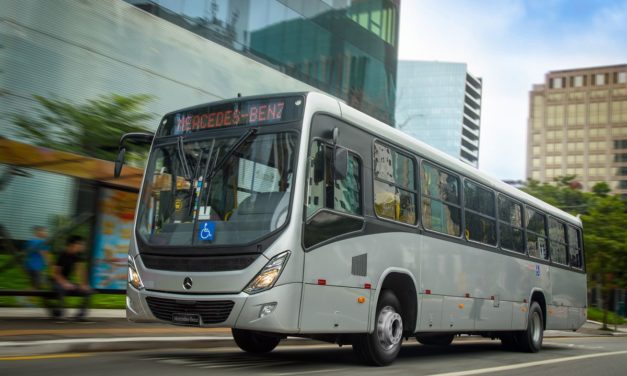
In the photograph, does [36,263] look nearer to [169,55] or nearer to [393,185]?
[393,185]

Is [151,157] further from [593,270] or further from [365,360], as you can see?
[593,270]

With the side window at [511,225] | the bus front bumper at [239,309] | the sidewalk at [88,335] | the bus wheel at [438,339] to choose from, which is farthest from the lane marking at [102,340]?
the side window at [511,225]

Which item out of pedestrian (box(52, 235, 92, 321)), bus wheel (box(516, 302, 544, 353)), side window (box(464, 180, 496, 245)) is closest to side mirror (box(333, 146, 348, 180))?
side window (box(464, 180, 496, 245))

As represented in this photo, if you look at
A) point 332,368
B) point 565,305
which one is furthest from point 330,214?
point 565,305

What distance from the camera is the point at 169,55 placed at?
805 inches

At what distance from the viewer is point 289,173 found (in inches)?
294

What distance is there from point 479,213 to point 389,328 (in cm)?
378

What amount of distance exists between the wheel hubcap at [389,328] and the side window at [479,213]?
2750 millimetres

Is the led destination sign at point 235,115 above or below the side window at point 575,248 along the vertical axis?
above

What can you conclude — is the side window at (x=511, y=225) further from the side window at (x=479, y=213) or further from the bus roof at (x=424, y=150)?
the side window at (x=479, y=213)

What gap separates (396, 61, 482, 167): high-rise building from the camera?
493ft

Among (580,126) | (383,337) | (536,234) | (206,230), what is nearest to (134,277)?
(206,230)

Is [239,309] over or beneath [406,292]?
beneath

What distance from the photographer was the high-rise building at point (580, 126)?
479 feet
